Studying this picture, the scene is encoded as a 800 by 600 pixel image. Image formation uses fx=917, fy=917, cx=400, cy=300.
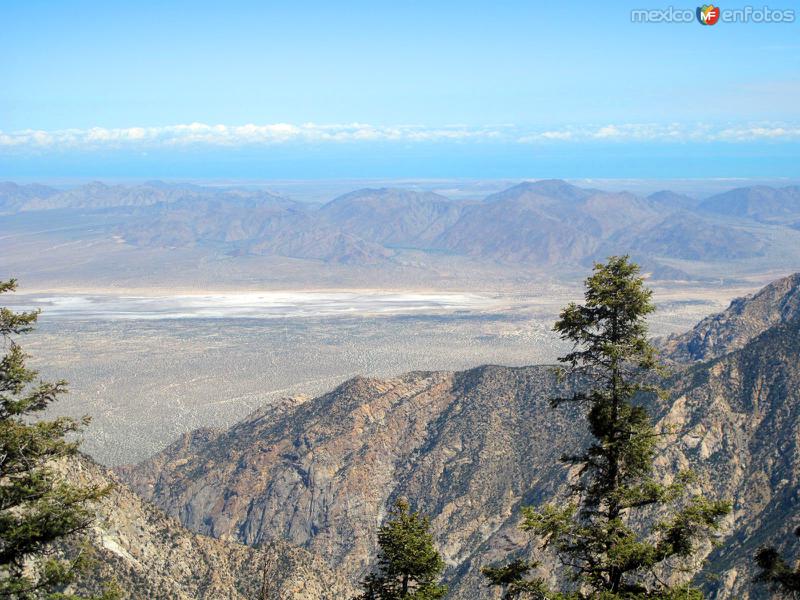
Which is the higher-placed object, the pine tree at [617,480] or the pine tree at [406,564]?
the pine tree at [617,480]

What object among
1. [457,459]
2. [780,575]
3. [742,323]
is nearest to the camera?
[780,575]

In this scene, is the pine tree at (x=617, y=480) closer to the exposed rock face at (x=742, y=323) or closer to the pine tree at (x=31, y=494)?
the pine tree at (x=31, y=494)

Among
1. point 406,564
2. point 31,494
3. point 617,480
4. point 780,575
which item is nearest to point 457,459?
point 406,564

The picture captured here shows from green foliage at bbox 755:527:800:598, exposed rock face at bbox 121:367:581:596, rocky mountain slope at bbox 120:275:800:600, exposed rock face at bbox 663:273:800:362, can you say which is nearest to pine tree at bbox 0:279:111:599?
green foliage at bbox 755:527:800:598

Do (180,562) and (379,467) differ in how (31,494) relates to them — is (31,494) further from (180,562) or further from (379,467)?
(379,467)

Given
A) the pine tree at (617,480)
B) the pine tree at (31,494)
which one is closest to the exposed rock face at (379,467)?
the pine tree at (617,480)

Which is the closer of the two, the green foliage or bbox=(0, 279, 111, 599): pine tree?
the green foliage

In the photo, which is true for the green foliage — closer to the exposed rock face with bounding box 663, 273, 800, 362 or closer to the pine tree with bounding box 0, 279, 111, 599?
the pine tree with bounding box 0, 279, 111, 599
